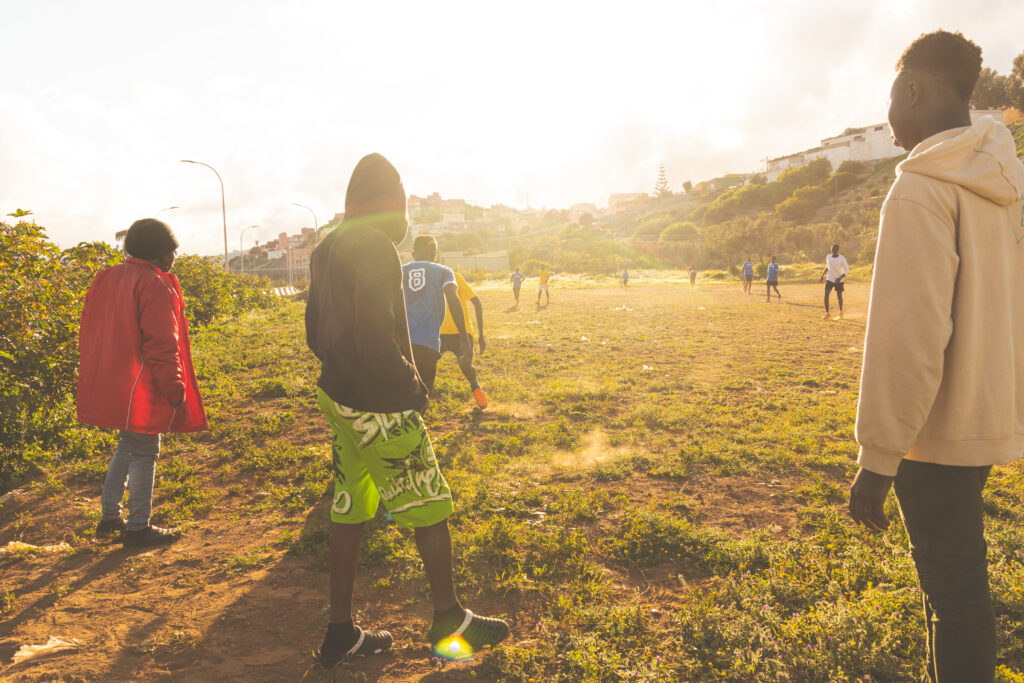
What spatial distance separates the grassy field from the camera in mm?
2586

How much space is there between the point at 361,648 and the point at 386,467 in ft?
3.04

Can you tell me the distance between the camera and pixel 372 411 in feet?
7.89

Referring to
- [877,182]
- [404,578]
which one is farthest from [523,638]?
[877,182]

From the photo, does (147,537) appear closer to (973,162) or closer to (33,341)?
(33,341)

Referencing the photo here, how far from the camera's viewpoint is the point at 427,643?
111 inches

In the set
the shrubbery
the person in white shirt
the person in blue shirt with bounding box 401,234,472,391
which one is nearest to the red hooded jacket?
the person in blue shirt with bounding box 401,234,472,391

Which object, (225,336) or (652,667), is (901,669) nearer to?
(652,667)

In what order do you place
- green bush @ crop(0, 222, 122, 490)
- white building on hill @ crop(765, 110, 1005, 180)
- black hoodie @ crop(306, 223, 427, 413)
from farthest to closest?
1. white building on hill @ crop(765, 110, 1005, 180)
2. green bush @ crop(0, 222, 122, 490)
3. black hoodie @ crop(306, 223, 427, 413)

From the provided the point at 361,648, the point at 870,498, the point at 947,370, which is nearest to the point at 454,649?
the point at 361,648

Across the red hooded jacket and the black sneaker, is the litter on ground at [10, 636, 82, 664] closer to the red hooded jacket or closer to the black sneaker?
the red hooded jacket

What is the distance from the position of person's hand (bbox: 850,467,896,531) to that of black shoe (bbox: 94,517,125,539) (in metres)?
4.51

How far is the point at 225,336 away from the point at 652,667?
42.6 ft

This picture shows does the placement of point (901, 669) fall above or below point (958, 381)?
below

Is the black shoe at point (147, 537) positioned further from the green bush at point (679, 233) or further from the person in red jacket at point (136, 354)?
the green bush at point (679, 233)
